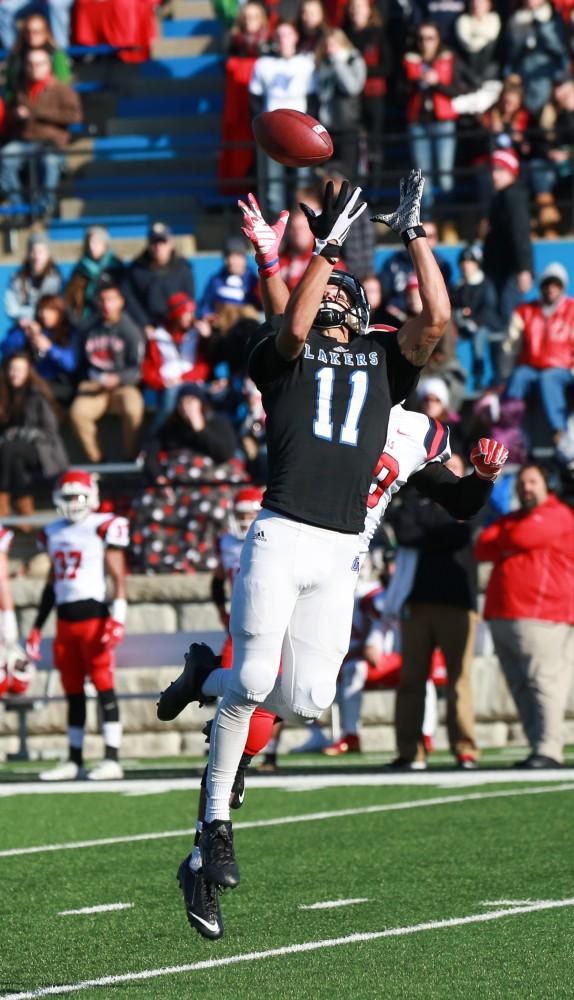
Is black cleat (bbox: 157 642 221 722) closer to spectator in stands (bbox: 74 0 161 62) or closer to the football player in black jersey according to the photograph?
the football player in black jersey

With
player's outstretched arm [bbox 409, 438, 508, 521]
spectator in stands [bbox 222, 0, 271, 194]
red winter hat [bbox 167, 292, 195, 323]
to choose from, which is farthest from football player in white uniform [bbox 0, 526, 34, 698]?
player's outstretched arm [bbox 409, 438, 508, 521]

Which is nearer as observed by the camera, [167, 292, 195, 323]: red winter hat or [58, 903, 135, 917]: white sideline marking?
[58, 903, 135, 917]: white sideline marking

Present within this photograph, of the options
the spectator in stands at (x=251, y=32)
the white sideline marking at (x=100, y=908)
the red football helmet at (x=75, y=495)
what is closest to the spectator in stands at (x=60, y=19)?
the spectator in stands at (x=251, y=32)

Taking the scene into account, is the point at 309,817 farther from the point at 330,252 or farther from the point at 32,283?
the point at 32,283

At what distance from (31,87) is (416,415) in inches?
464

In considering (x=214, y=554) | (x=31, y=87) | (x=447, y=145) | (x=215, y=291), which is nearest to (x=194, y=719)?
(x=214, y=554)

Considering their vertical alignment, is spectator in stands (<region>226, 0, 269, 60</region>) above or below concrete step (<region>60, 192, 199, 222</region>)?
above

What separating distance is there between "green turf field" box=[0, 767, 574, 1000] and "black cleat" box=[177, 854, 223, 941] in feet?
0.50

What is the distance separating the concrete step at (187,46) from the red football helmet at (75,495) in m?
7.80

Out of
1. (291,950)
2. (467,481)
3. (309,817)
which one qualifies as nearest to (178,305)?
(309,817)

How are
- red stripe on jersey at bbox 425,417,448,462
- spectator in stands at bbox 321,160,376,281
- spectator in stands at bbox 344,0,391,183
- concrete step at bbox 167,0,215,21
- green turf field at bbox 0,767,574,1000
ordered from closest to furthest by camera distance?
green turf field at bbox 0,767,574,1000, red stripe on jersey at bbox 425,417,448,462, spectator in stands at bbox 321,160,376,281, spectator in stands at bbox 344,0,391,183, concrete step at bbox 167,0,215,21

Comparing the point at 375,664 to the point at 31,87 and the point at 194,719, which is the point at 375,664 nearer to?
the point at 194,719

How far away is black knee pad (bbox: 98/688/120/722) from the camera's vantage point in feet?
37.6

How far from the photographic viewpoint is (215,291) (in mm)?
14953
